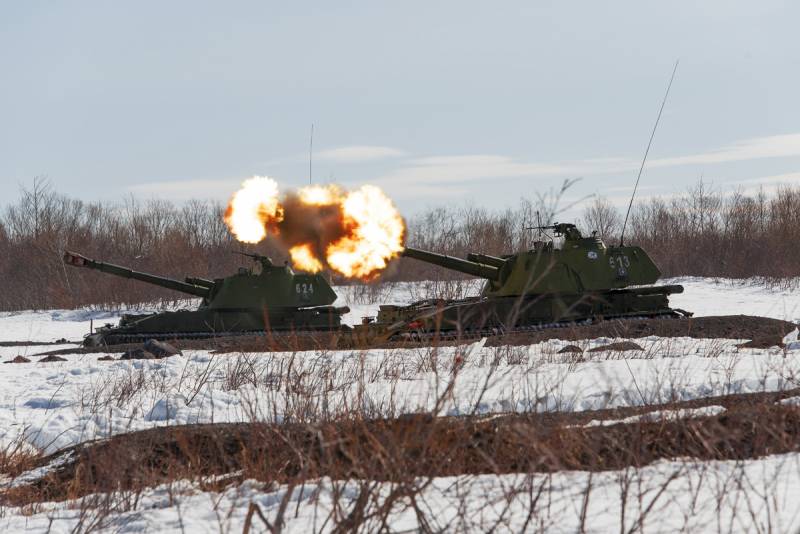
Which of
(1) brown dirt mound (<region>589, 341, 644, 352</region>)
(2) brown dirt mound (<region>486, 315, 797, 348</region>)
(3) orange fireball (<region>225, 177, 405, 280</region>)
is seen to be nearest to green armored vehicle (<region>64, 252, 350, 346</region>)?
(3) orange fireball (<region>225, 177, 405, 280</region>)

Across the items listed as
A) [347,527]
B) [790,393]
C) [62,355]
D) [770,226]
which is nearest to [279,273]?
[62,355]

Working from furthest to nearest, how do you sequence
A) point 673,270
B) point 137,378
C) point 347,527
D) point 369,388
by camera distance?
point 673,270 < point 137,378 < point 369,388 < point 347,527

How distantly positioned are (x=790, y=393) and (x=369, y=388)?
3.97 metres

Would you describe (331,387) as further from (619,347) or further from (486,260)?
(486,260)

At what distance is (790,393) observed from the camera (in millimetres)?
8695

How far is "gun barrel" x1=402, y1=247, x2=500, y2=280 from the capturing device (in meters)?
18.8

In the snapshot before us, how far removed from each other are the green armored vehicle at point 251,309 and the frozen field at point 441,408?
232cm

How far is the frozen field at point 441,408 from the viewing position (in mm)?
4406

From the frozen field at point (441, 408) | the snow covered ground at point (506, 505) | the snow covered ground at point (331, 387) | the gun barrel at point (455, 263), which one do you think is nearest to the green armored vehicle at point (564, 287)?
the gun barrel at point (455, 263)

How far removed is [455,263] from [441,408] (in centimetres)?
1543

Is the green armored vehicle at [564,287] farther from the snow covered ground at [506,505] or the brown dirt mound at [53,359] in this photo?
the snow covered ground at [506,505]

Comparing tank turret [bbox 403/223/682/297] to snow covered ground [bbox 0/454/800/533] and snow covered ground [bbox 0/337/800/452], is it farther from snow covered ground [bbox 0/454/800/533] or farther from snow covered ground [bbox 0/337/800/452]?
snow covered ground [bbox 0/454/800/533]

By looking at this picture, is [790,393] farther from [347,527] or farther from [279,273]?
[279,273]

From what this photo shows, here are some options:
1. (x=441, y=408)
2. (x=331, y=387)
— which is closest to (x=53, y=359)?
(x=331, y=387)
